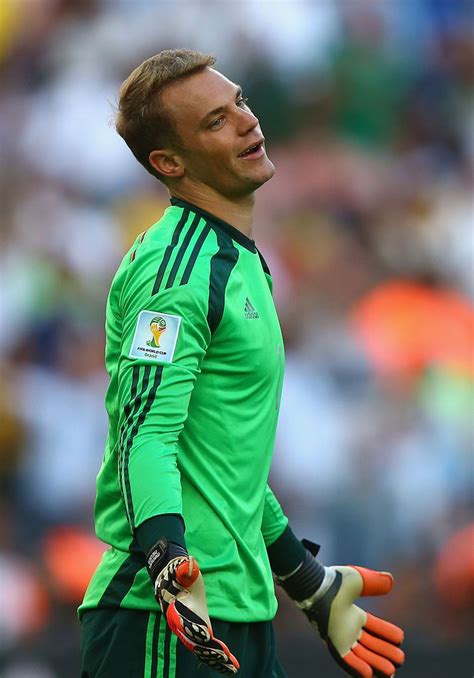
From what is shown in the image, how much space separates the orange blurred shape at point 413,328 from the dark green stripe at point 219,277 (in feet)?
14.1

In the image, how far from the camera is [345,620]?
10.8 ft

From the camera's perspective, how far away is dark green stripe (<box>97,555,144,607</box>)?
2.83 metres

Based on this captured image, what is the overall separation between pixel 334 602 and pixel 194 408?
2.46ft

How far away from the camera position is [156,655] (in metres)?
2.77

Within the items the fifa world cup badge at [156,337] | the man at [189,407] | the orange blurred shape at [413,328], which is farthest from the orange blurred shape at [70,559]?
the fifa world cup badge at [156,337]

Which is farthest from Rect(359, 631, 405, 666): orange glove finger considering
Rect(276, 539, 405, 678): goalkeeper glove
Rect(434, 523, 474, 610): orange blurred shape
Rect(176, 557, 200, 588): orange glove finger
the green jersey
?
Rect(434, 523, 474, 610): orange blurred shape

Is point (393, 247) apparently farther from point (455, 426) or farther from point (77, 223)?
point (77, 223)

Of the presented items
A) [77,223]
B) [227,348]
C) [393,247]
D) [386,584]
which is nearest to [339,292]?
[393,247]

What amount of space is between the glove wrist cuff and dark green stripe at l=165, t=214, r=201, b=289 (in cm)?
91

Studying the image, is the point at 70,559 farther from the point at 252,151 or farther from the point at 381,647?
the point at 252,151

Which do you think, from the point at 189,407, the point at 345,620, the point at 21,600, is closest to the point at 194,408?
the point at 189,407

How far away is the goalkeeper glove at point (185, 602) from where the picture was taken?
2.48m

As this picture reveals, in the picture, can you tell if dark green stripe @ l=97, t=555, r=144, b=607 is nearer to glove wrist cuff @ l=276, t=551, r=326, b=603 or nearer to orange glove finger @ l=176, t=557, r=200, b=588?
orange glove finger @ l=176, t=557, r=200, b=588

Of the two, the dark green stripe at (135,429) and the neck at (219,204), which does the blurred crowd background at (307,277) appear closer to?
the neck at (219,204)
